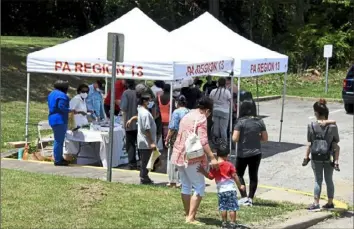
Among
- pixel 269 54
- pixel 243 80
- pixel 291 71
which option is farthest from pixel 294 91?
pixel 269 54

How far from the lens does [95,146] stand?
13.5m

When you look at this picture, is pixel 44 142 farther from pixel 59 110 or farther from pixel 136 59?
pixel 136 59

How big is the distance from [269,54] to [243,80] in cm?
1636

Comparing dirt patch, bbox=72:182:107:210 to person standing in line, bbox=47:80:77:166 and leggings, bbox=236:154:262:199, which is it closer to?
leggings, bbox=236:154:262:199

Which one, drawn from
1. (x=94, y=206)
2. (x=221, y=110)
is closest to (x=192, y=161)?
(x=94, y=206)

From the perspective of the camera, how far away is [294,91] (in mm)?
30469

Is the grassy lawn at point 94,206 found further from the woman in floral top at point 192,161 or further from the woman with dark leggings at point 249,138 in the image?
the woman with dark leggings at point 249,138

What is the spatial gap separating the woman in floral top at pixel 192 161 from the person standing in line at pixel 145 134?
2300 mm

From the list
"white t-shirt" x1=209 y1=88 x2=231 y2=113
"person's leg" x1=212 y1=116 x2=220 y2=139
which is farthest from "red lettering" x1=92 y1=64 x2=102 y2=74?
"person's leg" x1=212 y1=116 x2=220 y2=139

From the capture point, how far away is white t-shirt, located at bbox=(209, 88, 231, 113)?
581 inches

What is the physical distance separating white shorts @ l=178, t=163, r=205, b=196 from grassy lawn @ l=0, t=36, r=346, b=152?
7136mm

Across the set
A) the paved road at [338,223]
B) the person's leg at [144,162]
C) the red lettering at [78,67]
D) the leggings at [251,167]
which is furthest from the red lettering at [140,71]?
the paved road at [338,223]

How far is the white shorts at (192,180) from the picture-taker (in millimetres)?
8141

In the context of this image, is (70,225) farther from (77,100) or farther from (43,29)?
(43,29)
